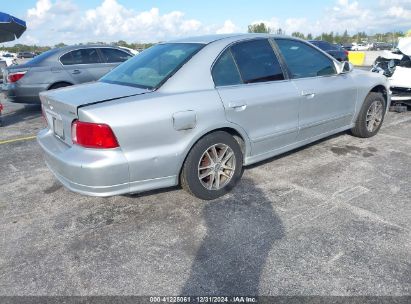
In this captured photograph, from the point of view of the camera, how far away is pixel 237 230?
9.48 feet

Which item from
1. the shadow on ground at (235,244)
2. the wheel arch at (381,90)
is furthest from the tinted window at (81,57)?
the wheel arch at (381,90)

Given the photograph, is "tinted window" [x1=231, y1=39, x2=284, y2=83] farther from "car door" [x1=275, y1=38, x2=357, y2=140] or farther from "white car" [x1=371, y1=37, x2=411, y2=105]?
"white car" [x1=371, y1=37, x2=411, y2=105]

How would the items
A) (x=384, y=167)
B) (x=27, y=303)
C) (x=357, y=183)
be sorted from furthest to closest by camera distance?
(x=384, y=167) < (x=357, y=183) < (x=27, y=303)

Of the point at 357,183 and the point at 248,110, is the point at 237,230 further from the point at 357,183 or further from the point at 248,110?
the point at 357,183

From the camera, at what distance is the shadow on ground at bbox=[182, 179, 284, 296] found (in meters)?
2.28

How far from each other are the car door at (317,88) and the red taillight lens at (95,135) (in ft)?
7.42

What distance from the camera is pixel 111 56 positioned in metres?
8.51

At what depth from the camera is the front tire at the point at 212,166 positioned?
3139 millimetres

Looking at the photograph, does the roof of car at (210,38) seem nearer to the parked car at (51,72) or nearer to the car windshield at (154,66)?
the car windshield at (154,66)

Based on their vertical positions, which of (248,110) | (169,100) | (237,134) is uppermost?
(169,100)

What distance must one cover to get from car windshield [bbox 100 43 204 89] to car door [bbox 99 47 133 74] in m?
4.76

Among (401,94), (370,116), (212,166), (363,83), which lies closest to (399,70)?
(401,94)

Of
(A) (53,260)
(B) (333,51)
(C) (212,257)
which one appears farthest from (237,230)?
(B) (333,51)

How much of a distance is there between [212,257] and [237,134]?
4.50 ft
